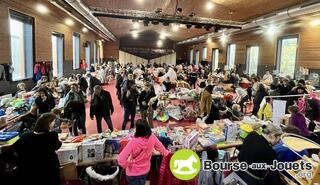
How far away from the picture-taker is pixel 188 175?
124 inches

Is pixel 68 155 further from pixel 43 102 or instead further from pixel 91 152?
pixel 43 102

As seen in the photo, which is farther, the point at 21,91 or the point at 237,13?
the point at 237,13

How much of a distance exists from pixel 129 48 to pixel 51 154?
80.0 feet

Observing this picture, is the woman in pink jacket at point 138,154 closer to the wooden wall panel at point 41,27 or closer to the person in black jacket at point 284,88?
the wooden wall panel at point 41,27

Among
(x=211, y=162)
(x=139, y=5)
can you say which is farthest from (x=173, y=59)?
(x=211, y=162)

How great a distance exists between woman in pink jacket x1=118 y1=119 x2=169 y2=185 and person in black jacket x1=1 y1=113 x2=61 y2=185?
75cm

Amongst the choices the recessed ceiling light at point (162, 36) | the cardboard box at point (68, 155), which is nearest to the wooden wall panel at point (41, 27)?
the cardboard box at point (68, 155)

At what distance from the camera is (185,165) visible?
3297 mm

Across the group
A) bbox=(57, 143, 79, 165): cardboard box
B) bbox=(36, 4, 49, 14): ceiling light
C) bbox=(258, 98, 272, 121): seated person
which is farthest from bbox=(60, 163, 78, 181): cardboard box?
bbox=(36, 4, 49, 14): ceiling light

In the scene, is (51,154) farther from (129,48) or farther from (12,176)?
(129,48)

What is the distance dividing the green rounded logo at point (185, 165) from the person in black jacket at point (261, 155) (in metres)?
0.60

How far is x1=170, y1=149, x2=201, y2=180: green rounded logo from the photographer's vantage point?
10.3 ft

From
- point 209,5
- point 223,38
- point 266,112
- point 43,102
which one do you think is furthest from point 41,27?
point 223,38

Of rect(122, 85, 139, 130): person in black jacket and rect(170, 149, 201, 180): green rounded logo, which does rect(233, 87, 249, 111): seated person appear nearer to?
rect(122, 85, 139, 130): person in black jacket
